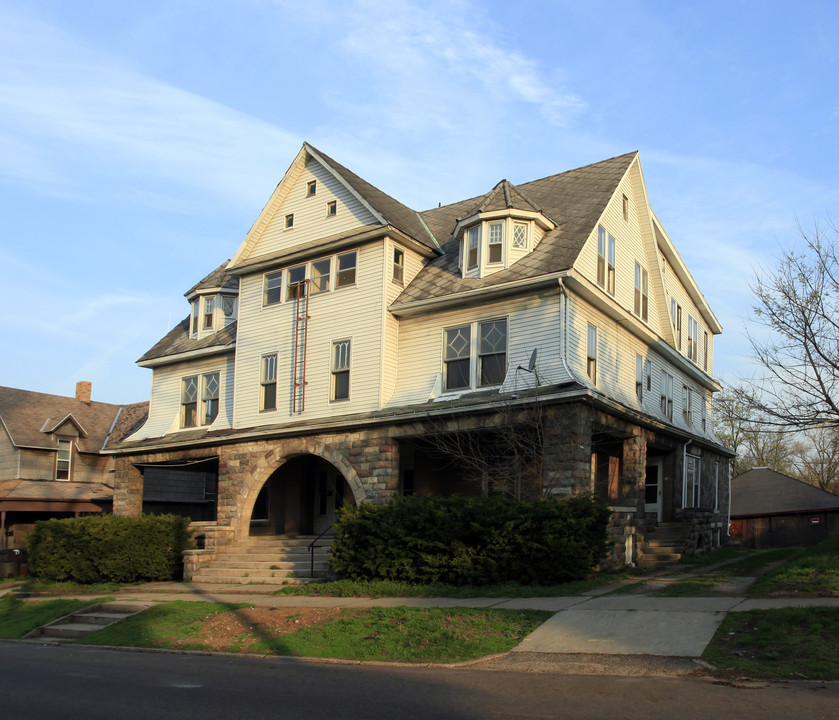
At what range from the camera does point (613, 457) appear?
24266 millimetres

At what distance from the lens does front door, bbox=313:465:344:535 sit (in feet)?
86.2

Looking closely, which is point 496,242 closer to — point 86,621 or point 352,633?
point 352,633

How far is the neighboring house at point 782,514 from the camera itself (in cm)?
3591

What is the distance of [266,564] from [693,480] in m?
14.3

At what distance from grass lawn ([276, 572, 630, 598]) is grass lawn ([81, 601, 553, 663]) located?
2.17 metres

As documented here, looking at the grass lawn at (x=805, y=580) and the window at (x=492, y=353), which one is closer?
the grass lawn at (x=805, y=580)

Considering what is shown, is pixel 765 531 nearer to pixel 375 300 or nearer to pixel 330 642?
pixel 375 300

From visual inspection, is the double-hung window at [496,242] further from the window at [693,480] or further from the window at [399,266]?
the window at [693,480]

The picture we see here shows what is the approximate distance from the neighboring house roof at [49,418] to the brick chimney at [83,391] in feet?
1.39

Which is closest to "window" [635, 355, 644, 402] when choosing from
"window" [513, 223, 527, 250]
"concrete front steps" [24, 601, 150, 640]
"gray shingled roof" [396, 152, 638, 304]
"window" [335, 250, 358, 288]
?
"gray shingled roof" [396, 152, 638, 304]

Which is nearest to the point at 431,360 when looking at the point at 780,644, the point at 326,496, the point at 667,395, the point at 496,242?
the point at 496,242

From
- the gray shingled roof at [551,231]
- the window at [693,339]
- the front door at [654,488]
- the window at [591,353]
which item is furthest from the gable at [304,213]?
the window at [693,339]

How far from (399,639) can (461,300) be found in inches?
429

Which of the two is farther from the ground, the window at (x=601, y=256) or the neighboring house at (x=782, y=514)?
the window at (x=601, y=256)
